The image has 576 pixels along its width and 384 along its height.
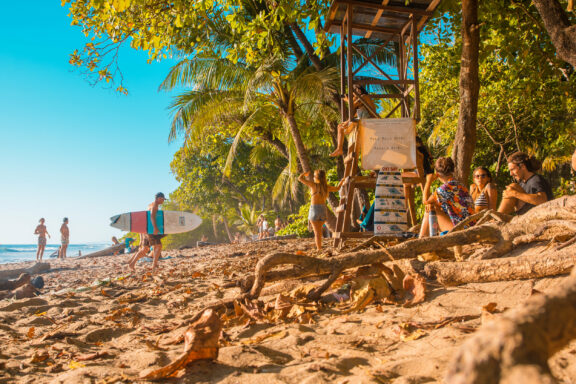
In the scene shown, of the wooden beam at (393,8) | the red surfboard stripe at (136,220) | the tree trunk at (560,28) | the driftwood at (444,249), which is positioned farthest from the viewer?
the red surfboard stripe at (136,220)

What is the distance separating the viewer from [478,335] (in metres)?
0.82

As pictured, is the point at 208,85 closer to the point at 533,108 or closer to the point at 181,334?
the point at 533,108

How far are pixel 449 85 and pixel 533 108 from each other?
2411 millimetres

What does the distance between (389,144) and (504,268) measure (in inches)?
117

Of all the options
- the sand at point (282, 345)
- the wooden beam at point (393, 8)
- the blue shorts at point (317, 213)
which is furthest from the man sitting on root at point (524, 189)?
the blue shorts at point (317, 213)

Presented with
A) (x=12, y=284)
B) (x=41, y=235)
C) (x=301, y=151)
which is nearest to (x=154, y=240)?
(x=12, y=284)

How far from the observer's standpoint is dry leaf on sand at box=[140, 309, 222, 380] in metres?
1.77

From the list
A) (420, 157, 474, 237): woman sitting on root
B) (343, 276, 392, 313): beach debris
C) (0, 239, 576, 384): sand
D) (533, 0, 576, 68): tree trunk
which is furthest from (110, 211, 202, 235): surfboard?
(533, 0, 576, 68): tree trunk

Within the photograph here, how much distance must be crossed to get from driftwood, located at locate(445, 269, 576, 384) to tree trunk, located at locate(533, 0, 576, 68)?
14.9 ft

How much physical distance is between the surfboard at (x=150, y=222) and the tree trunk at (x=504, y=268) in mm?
6380

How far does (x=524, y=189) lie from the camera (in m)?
4.50

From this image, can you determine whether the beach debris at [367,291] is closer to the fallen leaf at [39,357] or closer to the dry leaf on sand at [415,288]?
the dry leaf on sand at [415,288]

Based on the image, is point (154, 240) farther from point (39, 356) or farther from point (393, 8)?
point (393, 8)

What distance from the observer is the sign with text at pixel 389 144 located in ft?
17.2
